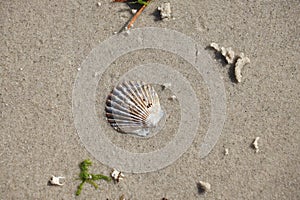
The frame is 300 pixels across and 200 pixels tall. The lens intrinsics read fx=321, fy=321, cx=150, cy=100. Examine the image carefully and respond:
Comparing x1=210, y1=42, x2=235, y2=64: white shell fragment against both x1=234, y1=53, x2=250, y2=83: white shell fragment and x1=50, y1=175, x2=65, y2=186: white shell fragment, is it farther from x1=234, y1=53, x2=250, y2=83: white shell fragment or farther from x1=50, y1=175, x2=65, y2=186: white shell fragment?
x1=50, y1=175, x2=65, y2=186: white shell fragment

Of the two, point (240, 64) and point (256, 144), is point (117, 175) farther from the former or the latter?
point (240, 64)

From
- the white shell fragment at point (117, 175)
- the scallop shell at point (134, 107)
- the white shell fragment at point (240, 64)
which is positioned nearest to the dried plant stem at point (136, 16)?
the scallop shell at point (134, 107)

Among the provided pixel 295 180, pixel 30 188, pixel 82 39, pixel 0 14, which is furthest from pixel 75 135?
pixel 295 180

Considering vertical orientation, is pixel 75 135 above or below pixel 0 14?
below

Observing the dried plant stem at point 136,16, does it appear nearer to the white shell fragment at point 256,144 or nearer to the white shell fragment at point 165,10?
the white shell fragment at point 165,10

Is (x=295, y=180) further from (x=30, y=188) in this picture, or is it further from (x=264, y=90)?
(x=30, y=188)

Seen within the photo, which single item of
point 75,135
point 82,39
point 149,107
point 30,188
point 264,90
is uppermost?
point 264,90

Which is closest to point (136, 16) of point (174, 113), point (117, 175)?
point (174, 113)
